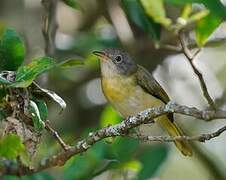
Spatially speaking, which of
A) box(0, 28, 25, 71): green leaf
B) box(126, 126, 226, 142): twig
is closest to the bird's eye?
box(126, 126, 226, 142): twig

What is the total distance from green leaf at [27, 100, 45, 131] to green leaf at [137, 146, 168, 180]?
1.45 m

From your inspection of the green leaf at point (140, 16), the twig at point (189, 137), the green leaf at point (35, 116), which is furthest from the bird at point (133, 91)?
the green leaf at point (35, 116)

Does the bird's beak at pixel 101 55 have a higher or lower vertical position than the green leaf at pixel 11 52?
lower

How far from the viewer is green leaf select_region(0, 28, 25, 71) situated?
254 cm

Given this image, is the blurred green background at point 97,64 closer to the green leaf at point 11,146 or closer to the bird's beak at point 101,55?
the bird's beak at point 101,55

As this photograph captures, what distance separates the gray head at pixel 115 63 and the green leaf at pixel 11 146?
172cm

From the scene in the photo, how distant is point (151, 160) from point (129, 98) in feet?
1.18

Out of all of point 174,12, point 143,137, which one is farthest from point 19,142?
point 174,12

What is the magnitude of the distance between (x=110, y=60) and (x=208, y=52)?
4.86 ft

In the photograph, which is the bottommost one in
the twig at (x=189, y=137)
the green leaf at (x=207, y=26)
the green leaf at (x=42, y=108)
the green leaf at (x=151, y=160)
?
the green leaf at (x=151, y=160)

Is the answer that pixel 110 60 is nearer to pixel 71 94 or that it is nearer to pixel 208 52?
pixel 71 94

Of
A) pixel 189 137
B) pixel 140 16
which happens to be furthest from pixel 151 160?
pixel 189 137

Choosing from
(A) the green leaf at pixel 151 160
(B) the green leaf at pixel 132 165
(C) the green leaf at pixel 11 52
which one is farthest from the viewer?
(A) the green leaf at pixel 151 160

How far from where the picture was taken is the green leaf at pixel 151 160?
148 inches
